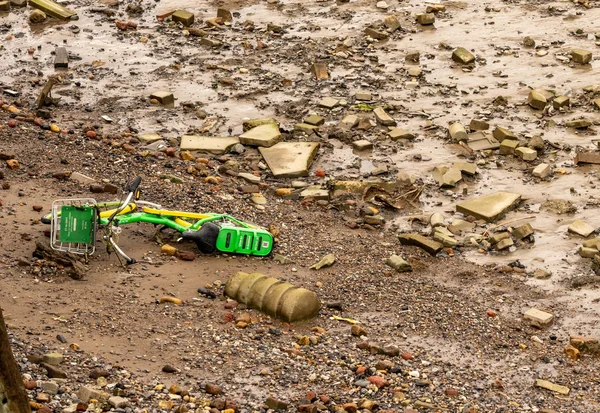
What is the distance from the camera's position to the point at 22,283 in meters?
7.61

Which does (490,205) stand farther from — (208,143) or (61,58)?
(61,58)

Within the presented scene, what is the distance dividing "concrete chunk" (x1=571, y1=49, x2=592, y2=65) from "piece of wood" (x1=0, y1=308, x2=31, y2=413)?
10.4 meters

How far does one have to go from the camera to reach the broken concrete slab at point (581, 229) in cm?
964

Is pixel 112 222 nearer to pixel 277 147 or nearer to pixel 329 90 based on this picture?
pixel 277 147

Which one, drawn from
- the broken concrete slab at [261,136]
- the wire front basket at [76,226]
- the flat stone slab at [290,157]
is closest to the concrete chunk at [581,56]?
the flat stone slab at [290,157]

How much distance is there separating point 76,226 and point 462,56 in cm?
713

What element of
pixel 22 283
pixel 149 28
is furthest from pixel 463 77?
pixel 22 283

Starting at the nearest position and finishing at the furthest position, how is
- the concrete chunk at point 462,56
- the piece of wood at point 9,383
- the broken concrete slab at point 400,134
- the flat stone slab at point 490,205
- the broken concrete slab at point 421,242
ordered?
1. the piece of wood at point 9,383
2. the broken concrete slab at point 421,242
3. the flat stone slab at point 490,205
4. the broken concrete slab at point 400,134
5. the concrete chunk at point 462,56

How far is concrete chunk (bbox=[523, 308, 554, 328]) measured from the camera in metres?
8.09

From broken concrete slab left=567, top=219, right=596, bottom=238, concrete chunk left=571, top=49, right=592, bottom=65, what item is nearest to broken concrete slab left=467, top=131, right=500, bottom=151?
broken concrete slab left=567, top=219, right=596, bottom=238

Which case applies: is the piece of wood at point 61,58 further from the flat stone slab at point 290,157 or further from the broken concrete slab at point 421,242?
the broken concrete slab at point 421,242

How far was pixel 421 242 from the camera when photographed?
30.6 feet

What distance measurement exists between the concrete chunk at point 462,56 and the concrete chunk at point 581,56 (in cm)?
131

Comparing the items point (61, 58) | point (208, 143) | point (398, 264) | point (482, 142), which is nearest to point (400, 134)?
point (482, 142)
